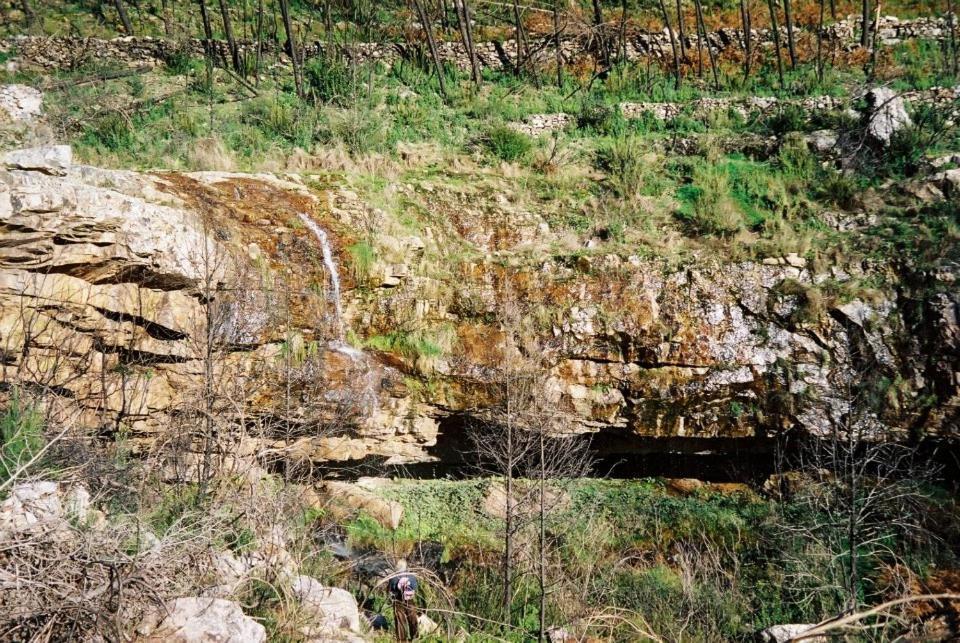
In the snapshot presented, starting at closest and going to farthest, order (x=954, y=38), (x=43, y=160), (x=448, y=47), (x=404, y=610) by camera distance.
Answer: (x=404, y=610)
(x=43, y=160)
(x=954, y=38)
(x=448, y=47)

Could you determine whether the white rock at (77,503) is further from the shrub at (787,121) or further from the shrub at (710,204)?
the shrub at (787,121)

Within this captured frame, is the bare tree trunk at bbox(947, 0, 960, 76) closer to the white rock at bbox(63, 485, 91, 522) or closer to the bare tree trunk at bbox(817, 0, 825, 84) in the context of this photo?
the bare tree trunk at bbox(817, 0, 825, 84)

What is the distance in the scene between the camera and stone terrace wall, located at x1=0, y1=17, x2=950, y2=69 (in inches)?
684

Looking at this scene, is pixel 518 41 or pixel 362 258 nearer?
pixel 362 258

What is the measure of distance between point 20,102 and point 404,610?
15815mm

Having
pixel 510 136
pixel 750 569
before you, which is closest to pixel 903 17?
pixel 510 136

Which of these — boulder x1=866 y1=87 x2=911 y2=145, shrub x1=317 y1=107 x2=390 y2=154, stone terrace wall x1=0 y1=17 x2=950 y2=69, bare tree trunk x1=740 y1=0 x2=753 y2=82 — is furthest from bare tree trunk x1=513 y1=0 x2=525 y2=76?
boulder x1=866 y1=87 x2=911 y2=145

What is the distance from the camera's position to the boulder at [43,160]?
873cm

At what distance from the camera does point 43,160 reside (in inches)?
350

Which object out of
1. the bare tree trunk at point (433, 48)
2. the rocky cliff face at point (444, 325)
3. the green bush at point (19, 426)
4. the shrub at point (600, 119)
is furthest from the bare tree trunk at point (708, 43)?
the green bush at point (19, 426)

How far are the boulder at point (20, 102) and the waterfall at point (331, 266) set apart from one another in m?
8.26

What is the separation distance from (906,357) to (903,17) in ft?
49.9

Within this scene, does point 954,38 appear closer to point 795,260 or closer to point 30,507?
point 795,260

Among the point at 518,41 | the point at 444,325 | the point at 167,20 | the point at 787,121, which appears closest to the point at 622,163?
the point at 787,121
